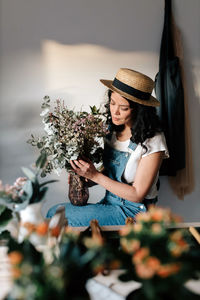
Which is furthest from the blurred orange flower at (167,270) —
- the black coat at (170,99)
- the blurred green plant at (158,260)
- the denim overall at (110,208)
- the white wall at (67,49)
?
the white wall at (67,49)

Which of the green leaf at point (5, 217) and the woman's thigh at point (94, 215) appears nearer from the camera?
the green leaf at point (5, 217)

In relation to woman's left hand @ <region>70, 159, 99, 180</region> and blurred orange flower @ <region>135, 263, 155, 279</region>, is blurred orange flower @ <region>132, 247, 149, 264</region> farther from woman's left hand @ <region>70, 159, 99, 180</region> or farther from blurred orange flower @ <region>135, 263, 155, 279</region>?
woman's left hand @ <region>70, 159, 99, 180</region>

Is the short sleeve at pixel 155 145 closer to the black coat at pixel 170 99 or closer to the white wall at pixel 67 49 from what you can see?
the black coat at pixel 170 99

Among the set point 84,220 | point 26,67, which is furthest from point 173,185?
point 26,67

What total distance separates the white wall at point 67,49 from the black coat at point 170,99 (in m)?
0.12

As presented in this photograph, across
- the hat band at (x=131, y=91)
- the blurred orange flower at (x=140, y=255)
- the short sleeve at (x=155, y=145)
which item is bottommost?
the short sleeve at (x=155, y=145)

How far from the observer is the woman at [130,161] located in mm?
2199

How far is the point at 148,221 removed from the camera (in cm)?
110

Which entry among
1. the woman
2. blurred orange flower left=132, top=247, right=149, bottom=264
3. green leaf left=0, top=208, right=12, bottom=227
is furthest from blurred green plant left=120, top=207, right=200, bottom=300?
the woman

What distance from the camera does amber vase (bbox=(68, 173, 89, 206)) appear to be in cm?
227

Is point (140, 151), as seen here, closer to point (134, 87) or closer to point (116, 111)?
point (116, 111)

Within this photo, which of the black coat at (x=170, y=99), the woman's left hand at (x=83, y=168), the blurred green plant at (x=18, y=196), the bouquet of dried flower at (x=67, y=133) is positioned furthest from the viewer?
the black coat at (x=170, y=99)

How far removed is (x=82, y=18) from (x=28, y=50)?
535mm

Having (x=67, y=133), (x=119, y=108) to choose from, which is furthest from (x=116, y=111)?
(x=67, y=133)
